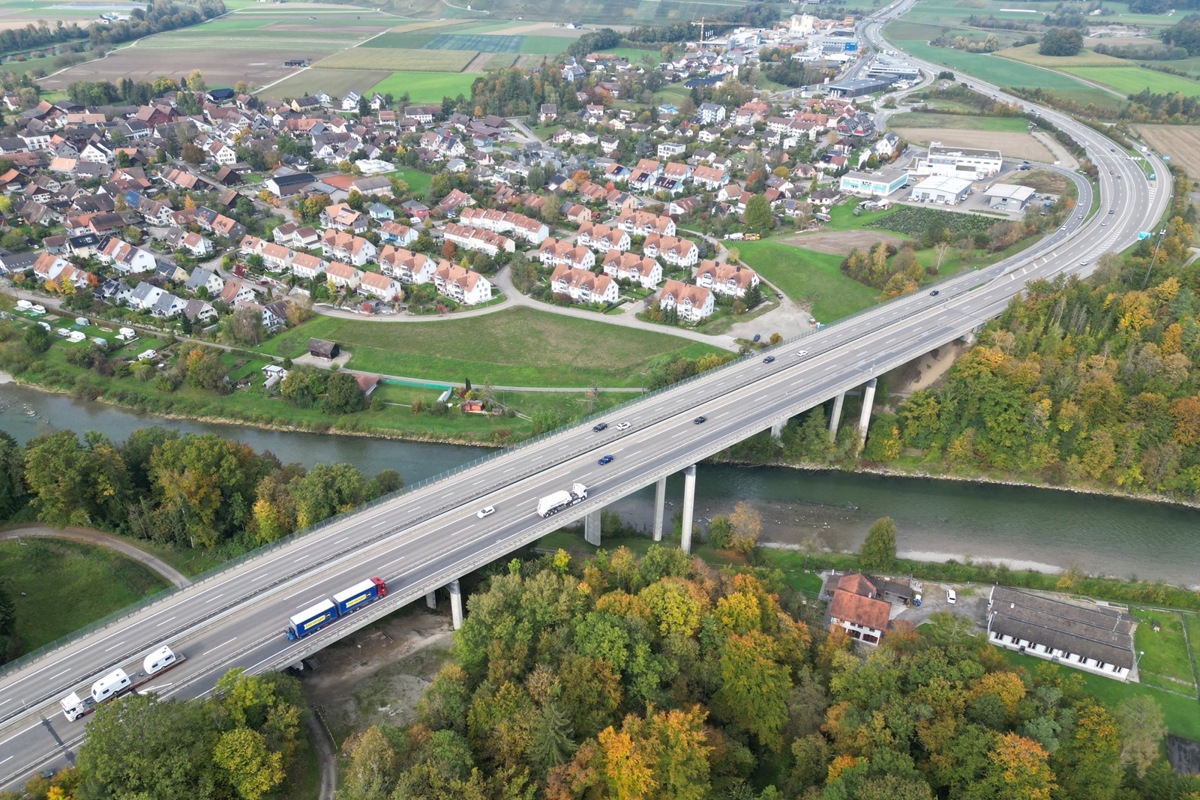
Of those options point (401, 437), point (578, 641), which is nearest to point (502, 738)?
point (578, 641)

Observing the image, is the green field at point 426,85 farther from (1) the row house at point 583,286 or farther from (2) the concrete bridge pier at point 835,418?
(2) the concrete bridge pier at point 835,418

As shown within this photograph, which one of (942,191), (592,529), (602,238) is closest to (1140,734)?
(592,529)

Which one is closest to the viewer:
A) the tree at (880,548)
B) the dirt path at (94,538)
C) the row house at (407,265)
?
the dirt path at (94,538)

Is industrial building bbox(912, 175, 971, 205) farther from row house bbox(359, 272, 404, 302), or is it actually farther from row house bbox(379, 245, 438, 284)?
row house bbox(359, 272, 404, 302)

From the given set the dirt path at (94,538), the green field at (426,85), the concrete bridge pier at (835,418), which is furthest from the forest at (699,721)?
the green field at (426,85)

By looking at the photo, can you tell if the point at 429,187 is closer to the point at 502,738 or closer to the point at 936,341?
A: the point at 936,341
